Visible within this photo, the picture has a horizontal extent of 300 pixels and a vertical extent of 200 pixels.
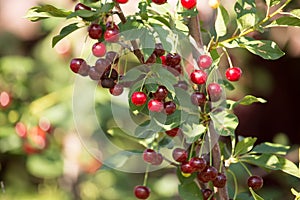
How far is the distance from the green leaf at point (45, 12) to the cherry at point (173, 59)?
172 millimetres

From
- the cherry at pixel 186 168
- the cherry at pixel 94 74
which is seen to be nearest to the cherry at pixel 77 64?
the cherry at pixel 94 74

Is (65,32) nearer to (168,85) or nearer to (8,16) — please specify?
(168,85)

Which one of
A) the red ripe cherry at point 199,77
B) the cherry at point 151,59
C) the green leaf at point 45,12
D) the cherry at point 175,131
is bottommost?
the cherry at point 175,131

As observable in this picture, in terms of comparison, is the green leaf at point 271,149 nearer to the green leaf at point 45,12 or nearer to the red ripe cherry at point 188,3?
the red ripe cherry at point 188,3

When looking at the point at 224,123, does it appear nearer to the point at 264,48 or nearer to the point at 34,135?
the point at 264,48

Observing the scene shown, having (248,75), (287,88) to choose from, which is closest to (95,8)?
(248,75)

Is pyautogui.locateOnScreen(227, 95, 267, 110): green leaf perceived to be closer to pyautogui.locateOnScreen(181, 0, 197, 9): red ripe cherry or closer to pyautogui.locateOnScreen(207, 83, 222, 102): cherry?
pyautogui.locateOnScreen(207, 83, 222, 102): cherry

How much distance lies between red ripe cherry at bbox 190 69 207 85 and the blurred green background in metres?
0.88

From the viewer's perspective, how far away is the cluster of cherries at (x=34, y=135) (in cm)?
227

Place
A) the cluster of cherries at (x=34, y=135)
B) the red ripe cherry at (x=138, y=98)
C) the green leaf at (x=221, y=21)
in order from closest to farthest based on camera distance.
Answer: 1. the red ripe cherry at (x=138, y=98)
2. the green leaf at (x=221, y=21)
3. the cluster of cherries at (x=34, y=135)

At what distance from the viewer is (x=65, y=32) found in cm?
103

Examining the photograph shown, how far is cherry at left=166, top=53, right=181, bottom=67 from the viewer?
1.02m

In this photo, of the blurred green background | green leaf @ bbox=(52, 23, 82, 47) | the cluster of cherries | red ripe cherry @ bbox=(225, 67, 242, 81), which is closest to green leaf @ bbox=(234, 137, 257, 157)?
red ripe cherry @ bbox=(225, 67, 242, 81)

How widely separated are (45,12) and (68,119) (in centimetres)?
130
